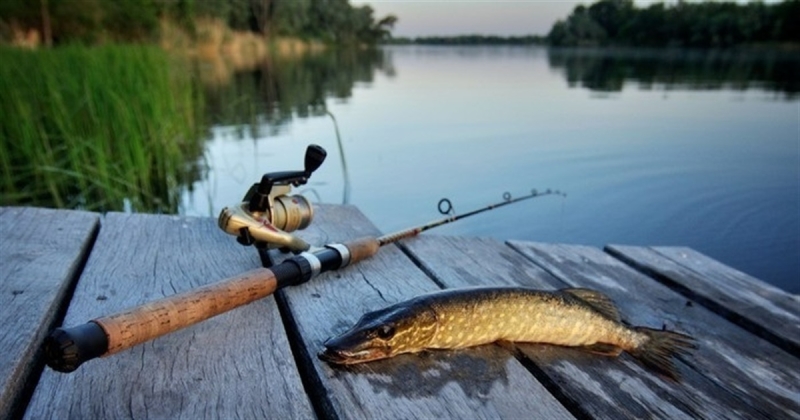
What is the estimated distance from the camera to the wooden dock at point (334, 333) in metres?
1.48

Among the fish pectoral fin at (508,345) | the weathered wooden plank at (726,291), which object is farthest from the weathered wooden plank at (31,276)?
the weathered wooden plank at (726,291)

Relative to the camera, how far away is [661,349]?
6.53 ft

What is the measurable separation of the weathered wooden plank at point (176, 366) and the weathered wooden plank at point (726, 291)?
201 cm

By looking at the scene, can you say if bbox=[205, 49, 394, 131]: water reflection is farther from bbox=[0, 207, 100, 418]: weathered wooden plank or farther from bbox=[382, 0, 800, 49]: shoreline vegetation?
bbox=[382, 0, 800, 49]: shoreline vegetation

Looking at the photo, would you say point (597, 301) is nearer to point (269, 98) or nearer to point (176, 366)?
point (176, 366)

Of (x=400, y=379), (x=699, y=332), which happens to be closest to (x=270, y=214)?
(x=400, y=379)

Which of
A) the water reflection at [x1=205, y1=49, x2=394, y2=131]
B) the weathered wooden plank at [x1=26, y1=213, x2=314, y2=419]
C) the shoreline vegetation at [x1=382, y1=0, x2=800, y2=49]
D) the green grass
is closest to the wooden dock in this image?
the weathered wooden plank at [x1=26, y1=213, x2=314, y2=419]

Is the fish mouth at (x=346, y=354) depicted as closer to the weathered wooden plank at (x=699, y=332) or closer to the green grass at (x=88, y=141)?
the weathered wooden plank at (x=699, y=332)

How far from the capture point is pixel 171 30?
29.7 meters

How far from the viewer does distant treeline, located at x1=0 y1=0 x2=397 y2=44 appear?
22.8 m

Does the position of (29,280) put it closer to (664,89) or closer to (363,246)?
(363,246)

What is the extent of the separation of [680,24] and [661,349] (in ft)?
299

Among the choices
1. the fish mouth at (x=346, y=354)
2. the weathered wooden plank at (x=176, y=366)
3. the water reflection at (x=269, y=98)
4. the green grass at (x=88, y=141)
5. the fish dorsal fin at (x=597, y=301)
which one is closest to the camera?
the weathered wooden plank at (x=176, y=366)

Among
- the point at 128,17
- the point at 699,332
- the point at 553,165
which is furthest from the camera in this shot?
the point at 128,17
